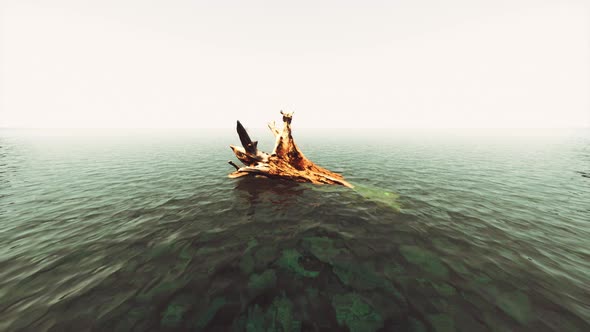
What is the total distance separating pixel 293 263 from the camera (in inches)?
264

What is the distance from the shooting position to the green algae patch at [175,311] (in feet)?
15.5

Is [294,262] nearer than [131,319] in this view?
No

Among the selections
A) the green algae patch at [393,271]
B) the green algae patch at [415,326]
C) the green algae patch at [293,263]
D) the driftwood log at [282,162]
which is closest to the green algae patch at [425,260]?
the green algae patch at [393,271]

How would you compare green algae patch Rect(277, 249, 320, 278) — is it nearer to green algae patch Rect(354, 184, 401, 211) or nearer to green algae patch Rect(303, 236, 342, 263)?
green algae patch Rect(303, 236, 342, 263)

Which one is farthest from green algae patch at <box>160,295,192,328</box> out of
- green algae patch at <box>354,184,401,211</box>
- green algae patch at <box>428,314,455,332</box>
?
green algae patch at <box>354,184,401,211</box>

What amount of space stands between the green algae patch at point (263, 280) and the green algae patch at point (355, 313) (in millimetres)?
1938

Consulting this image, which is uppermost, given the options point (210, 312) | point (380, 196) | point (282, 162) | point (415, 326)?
point (282, 162)

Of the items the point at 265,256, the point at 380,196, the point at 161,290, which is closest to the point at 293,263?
the point at 265,256

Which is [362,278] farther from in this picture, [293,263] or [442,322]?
[293,263]

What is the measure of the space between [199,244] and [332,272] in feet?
17.8

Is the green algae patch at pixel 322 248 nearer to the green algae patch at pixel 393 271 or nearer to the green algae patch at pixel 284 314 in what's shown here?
the green algae patch at pixel 393 271

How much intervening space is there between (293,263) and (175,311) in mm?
3585

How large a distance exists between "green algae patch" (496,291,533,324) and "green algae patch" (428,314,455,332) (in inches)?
68.8

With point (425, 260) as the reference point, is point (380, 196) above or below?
above
